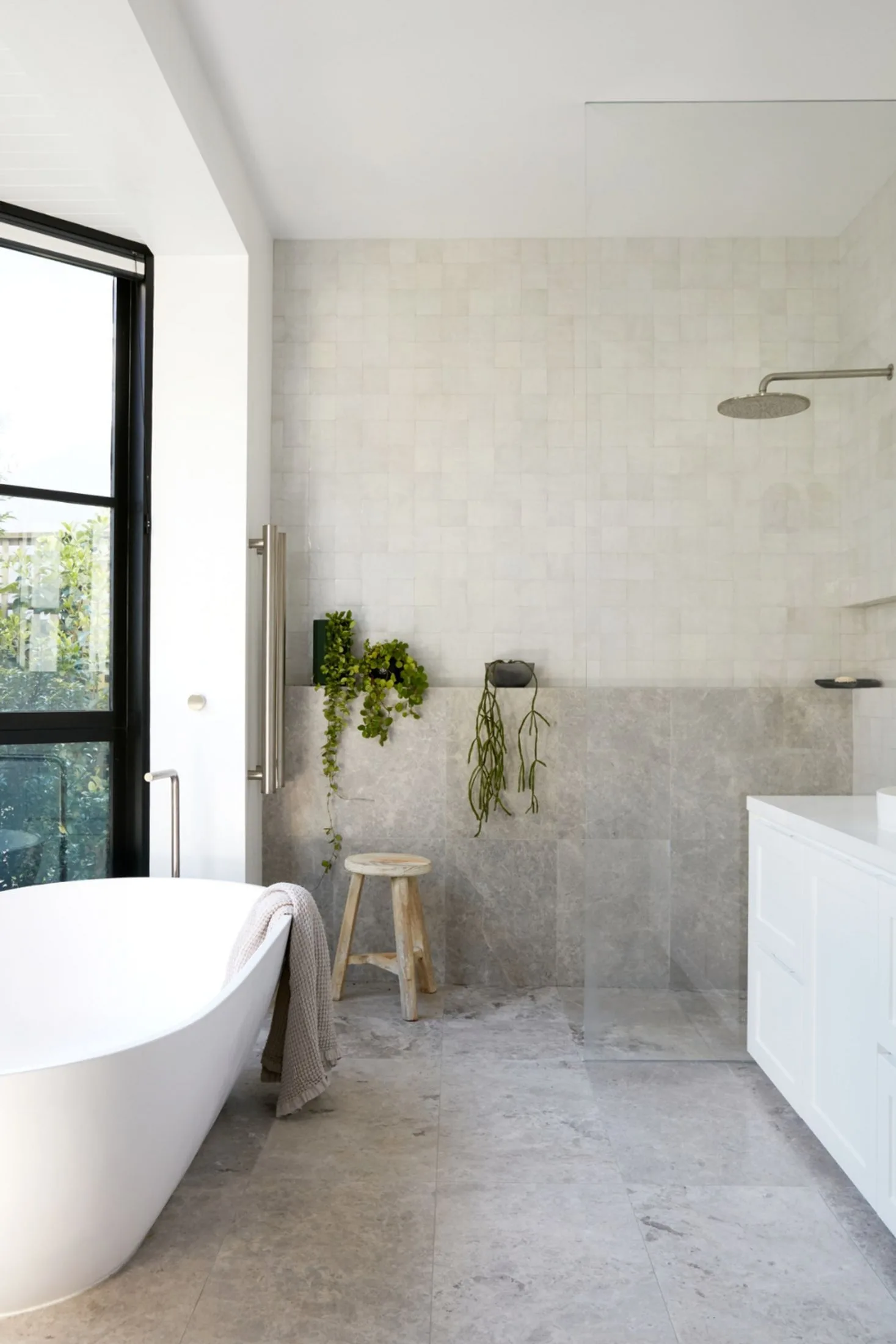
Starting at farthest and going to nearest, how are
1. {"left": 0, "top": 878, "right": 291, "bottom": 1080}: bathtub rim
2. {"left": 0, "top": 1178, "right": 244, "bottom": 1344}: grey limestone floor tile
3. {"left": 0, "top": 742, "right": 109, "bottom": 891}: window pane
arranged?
1. {"left": 0, "top": 742, "right": 109, "bottom": 891}: window pane
2. {"left": 0, "top": 1178, "right": 244, "bottom": 1344}: grey limestone floor tile
3. {"left": 0, "top": 878, "right": 291, "bottom": 1080}: bathtub rim

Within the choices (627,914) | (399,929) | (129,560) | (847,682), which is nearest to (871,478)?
(847,682)

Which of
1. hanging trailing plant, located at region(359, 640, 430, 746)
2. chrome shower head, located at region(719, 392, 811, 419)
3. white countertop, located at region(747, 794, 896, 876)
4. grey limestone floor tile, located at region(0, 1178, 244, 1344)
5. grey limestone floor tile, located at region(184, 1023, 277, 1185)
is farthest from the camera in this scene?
hanging trailing plant, located at region(359, 640, 430, 746)

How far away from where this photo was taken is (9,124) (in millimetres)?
2877

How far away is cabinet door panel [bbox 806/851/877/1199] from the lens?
2002 millimetres

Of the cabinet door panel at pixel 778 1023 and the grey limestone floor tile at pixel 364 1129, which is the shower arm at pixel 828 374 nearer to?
A: the cabinet door panel at pixel 778 1023

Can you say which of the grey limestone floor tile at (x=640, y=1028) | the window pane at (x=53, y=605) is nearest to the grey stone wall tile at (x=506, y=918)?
the grey limestone floor tile at (x=640, y=1028)

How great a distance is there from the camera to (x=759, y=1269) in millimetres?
1927

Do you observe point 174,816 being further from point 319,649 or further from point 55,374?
point 55,374

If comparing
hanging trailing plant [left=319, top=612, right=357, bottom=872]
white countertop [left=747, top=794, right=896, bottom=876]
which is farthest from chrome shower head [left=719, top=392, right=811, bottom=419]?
hanging trailing plant [left=319, top=612, right=357, bottom=872]

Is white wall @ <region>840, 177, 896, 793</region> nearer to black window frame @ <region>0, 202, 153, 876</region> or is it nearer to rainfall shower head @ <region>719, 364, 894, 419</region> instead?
rainfall shower head @ <region>719, 364, 894, 419</region>

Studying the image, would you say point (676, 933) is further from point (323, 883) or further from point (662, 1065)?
point (323, 883)

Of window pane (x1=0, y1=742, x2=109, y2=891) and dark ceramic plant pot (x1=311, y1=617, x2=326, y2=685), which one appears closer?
window pane (x1=0, y1=742, x2=109, y2=891)

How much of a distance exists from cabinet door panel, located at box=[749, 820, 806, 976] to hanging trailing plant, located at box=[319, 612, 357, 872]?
1.69 m

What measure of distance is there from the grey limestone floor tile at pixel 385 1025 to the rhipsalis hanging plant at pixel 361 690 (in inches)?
19.9
